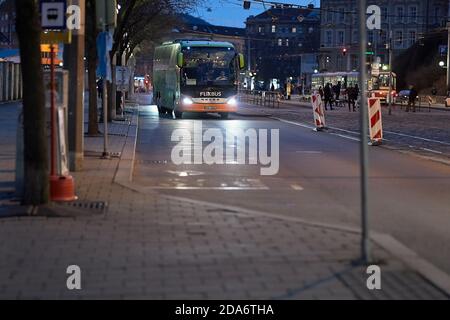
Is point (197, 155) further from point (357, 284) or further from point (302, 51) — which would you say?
point (302, 51)

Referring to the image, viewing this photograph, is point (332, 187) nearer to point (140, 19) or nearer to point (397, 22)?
point (140, 19)

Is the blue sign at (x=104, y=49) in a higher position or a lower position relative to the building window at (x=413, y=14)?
lower

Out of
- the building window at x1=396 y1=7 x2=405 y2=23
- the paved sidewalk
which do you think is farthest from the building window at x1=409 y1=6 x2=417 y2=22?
the paved sidewalk

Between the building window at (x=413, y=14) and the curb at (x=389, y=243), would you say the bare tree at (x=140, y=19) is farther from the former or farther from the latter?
the building window at (x=413, y=14)

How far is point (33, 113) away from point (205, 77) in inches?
1153

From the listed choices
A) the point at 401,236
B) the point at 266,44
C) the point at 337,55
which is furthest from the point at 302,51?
the point at 401,236

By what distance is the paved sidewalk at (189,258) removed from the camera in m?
6.72

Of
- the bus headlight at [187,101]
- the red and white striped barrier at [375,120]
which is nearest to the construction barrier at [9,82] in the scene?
the bus headlight at [187,101]

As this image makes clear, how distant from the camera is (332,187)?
13695 millimetres

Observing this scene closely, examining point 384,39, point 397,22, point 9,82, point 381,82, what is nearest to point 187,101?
point 9,82

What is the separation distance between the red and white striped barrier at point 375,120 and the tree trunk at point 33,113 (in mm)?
12605

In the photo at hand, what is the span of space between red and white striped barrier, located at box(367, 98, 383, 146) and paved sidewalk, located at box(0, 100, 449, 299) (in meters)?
11.5

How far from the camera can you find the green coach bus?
38.8 metres

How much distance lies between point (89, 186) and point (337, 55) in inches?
4128
